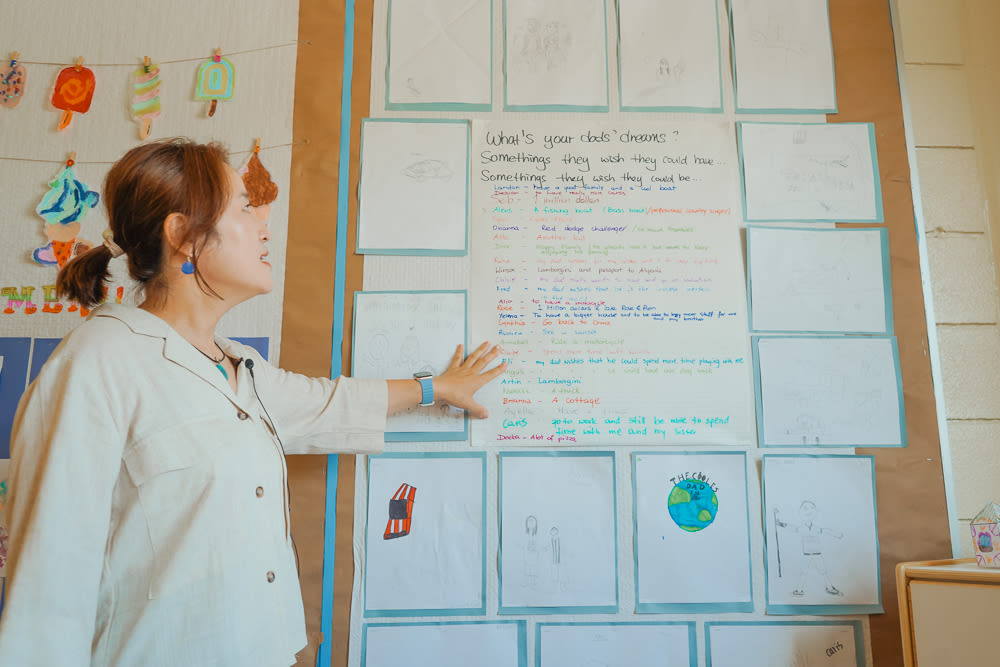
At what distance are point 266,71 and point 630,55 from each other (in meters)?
0.94

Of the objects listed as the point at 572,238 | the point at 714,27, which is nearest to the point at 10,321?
the point at 572,238

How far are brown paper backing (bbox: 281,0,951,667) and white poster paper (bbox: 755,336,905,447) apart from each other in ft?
0.14

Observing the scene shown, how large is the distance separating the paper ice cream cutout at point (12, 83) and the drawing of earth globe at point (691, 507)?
192 cm

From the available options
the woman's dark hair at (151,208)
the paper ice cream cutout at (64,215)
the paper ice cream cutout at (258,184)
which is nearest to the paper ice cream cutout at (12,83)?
the paper ice cream cutout at (64,215)

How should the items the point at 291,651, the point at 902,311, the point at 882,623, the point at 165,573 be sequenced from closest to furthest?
the point at 165,573 → the point at 291,651 → the point at 882,623 → the point at 902,311

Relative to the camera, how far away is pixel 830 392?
151cm

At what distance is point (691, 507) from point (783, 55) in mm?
1183

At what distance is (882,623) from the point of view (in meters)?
1.45

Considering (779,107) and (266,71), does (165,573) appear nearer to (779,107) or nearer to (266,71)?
(266,71)

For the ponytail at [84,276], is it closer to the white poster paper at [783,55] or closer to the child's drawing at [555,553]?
the child's drawing at [555,553]

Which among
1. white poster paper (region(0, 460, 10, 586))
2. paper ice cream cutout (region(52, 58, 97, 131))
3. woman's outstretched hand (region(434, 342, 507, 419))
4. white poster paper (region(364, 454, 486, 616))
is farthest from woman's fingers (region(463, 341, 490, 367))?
paper ice cream cutout (region(52, 58, 97, 131))

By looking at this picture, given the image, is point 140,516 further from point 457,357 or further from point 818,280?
point 818,280

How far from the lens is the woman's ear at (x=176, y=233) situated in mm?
1084

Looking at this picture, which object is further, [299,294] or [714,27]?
[714,27]
